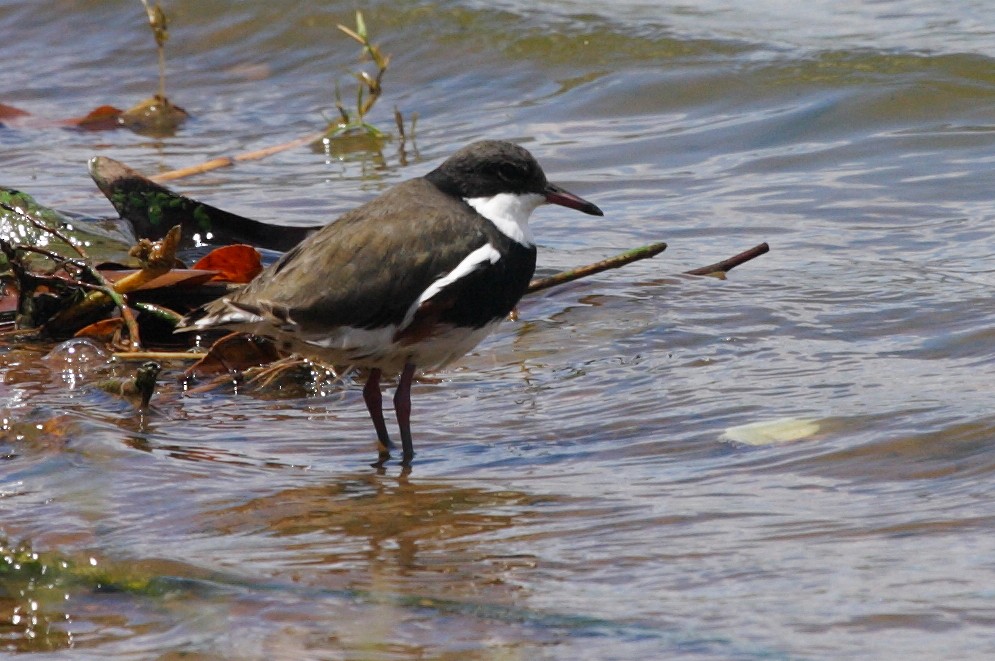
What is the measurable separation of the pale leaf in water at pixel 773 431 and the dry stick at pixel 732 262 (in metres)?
1.40

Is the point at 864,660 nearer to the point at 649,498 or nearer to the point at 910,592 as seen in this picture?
the point at 910,592

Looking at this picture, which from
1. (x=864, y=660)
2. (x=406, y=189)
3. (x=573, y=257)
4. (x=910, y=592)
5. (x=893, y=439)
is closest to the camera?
(x=864, y=660)

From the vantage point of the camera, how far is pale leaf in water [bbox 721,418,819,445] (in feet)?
16.0

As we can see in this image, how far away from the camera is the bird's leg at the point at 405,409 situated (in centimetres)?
499

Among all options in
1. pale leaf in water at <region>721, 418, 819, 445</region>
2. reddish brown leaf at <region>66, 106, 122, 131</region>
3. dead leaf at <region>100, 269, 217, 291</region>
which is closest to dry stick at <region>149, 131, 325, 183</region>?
reddish brown leaf at <region>66, 106, 122, 131</region>

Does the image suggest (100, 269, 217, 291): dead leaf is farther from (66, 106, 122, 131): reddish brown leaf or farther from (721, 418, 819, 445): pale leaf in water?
(66, 106, 122, 131): reddish brown leaf

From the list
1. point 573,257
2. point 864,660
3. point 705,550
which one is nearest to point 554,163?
point 573,257

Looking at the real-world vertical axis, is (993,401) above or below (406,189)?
below

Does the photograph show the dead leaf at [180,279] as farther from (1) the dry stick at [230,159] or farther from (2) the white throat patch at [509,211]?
(1) the dry stick at [230,159]

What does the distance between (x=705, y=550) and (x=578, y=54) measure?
8.45 metres

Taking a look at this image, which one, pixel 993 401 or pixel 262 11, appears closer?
pixel 993 401

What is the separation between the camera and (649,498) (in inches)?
173

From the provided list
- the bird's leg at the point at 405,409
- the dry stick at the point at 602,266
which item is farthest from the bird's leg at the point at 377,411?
the dry stick at the point at 602,266

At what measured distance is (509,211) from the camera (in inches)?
211
